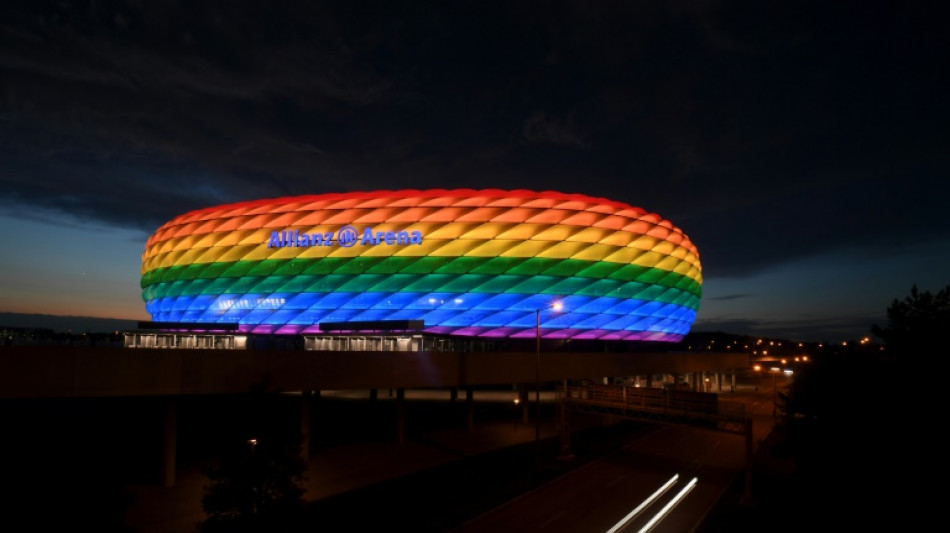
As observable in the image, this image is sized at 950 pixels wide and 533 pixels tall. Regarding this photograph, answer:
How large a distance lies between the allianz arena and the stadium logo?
0.24ft

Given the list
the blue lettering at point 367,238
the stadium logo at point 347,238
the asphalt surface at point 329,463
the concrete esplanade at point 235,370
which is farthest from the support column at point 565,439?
the blue lettering at point 367,238

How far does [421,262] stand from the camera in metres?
43.8

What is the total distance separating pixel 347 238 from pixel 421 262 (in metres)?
5.71

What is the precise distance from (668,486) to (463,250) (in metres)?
24.8

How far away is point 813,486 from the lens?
15898 millimetres

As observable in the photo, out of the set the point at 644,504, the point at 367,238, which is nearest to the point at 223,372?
the point at 644,504

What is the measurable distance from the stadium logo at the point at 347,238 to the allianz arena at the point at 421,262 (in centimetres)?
7

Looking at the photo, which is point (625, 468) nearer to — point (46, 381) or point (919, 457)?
point (919, 457)

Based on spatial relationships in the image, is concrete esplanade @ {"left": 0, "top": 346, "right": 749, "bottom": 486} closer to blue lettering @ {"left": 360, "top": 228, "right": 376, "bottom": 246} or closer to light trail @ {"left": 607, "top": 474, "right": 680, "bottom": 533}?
light trail @ {"left": 607, "top": 474, "right": 680, "bottom": 533}

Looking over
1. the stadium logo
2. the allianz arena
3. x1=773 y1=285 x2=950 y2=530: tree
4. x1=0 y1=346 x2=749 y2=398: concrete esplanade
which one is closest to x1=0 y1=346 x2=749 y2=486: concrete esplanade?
x1=0 y1=346 x2=749 y2=398: concrete esplanade

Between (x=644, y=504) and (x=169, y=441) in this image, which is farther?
(x=169, y=441)

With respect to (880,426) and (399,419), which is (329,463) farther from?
(880,426)

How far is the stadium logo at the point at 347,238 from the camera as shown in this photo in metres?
43.9

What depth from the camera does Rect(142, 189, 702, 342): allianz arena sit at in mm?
44094
